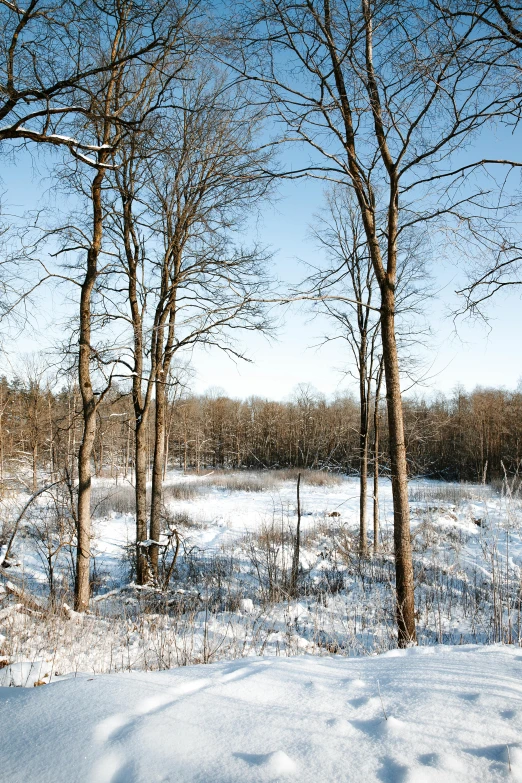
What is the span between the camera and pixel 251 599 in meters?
7.59

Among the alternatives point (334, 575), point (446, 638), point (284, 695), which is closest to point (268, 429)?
point (334, 575)

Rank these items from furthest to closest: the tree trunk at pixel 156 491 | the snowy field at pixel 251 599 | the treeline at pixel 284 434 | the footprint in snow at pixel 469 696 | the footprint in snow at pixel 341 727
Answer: the treeline at pixel 284 434
the tree trunk at pixel 156 491
the snowy field at pixel 251 599
the footprint in snow at pixel 469 696
the footprint in snow at pixel 341 727

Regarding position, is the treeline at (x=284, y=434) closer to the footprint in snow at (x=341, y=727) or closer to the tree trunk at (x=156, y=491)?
the tree trunk at (x=156, y=491)

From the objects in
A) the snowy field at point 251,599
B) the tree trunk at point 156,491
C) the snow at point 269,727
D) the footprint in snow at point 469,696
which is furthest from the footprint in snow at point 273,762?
the tree trunk at point 156,491

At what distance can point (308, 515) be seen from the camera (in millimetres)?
16562

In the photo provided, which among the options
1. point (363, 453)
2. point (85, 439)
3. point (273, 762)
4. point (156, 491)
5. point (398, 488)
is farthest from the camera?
point (363, 453)

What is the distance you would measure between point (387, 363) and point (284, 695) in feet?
11.8

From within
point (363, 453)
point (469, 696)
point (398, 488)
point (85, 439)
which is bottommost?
point (469, 696)

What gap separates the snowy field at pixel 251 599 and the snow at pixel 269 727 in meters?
1.19

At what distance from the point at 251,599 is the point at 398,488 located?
4139 mm

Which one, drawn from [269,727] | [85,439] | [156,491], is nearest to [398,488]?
[269,727]

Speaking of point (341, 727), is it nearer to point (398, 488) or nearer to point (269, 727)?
point (269, 727)

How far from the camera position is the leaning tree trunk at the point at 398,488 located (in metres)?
4.61

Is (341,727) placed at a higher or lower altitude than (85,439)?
lower
